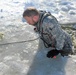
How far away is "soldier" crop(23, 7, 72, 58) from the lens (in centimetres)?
361

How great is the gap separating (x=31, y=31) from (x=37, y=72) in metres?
1.34

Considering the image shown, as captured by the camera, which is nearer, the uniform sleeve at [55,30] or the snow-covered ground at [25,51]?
the snow-covered ground at [25,51]

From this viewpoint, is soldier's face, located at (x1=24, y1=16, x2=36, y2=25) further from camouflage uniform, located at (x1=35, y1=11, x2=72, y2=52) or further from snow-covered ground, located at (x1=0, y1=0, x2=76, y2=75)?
snow-covered ground, located at (x1=0, y1=0, x2=76, y2=75)

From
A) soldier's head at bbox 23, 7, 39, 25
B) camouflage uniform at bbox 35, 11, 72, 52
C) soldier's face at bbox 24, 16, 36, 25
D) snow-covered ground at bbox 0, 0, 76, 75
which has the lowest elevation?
snow-covered ground at bbox 0, 0, 76, 75

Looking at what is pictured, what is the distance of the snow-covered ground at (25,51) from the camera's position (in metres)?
3.57

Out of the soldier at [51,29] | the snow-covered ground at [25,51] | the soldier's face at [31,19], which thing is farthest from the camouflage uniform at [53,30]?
the snow-covered ground at [25,51]

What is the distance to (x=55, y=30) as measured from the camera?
12.2 feet

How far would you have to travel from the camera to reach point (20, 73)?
3502 mm

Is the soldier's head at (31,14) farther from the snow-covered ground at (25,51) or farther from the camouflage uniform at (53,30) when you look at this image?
the snow-covered ground at (25,51)

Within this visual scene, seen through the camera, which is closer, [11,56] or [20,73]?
[20,73]

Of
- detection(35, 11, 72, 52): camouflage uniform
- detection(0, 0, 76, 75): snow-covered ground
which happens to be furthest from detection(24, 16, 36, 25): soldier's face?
detection(0, 0, 76, 75): snow-covered ground

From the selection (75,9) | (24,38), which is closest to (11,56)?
(24,38)

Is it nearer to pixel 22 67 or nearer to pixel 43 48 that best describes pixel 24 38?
pixel 43 48

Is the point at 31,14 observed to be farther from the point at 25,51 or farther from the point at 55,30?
the point at 25,51
